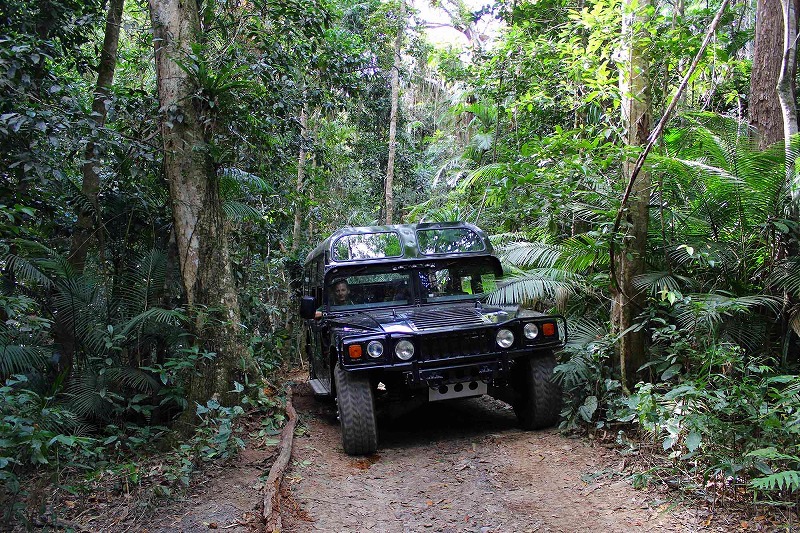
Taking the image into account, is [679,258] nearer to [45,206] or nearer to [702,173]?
[702,173]

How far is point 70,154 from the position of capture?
551 cm

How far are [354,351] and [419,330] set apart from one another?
60 centimetres

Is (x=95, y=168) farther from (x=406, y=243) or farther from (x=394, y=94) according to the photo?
(x=394, y=94)

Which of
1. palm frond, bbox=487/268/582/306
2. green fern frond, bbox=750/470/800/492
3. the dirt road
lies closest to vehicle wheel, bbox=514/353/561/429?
the dirt road

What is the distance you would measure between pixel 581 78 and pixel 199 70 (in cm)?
422

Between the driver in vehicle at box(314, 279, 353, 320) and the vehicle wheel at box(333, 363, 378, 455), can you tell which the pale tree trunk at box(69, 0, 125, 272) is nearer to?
the driver in vehicle at box(314, 279, 353, 320)

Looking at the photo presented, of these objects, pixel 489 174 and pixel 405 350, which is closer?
pixel 405 350

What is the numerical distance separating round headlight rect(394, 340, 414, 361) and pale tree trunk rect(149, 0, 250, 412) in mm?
1969

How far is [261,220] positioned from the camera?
26.6 feet

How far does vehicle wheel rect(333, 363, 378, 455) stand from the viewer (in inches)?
193

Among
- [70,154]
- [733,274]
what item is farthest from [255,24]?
[733,274]

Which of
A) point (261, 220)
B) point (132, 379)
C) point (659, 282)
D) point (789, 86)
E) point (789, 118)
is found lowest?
point (132, 379)

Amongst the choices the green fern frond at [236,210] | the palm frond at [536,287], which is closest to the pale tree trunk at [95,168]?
the green fern frond at [236,210]

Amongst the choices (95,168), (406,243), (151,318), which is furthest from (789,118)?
(95,168)
